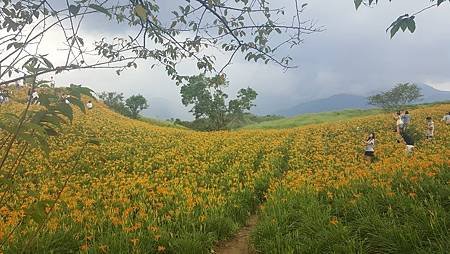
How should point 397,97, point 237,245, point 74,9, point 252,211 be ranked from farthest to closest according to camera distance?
point 397,97 < point 252,211 < point 237,245 < point 74,9

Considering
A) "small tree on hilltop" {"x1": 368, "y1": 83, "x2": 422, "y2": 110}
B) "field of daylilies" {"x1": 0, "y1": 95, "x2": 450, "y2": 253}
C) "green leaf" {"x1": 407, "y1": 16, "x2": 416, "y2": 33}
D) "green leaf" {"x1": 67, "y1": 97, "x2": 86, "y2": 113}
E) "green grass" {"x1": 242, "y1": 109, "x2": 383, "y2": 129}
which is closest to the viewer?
"green leaf" {"x1": 67, "y1": 97, "x2": 86, "y2": 113}

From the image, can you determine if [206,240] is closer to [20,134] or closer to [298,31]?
[298,31]

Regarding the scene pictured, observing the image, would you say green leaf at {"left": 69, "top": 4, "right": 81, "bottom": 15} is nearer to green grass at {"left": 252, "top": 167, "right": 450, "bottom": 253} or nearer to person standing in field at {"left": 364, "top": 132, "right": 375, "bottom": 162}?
green grass at {"left": 252, "top": 167, "right": 450, "bottom": 253}

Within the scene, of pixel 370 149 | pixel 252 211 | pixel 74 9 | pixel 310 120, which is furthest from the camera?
pixel 310 120

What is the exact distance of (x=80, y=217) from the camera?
7.25 meters

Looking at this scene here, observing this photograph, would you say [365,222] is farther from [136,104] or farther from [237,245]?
[136,104]

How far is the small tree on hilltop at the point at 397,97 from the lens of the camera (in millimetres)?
72812

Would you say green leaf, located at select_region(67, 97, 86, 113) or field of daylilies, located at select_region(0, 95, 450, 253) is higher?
green leaf, located at select_region(67, 97, 86, 113)

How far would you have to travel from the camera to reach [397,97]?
7281 cm

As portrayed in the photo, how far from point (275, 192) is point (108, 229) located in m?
4.56

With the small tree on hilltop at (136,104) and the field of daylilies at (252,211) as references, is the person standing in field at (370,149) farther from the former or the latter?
the small tree on hilltop at (136,104)

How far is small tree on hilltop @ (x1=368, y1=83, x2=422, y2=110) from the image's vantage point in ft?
239

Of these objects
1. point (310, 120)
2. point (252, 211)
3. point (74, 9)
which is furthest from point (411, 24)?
point (310, 120)

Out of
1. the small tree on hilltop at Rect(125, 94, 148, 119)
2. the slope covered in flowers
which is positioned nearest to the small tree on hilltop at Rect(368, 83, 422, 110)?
the small tree on hilltop at Rect(125, 94, 148, 119)
